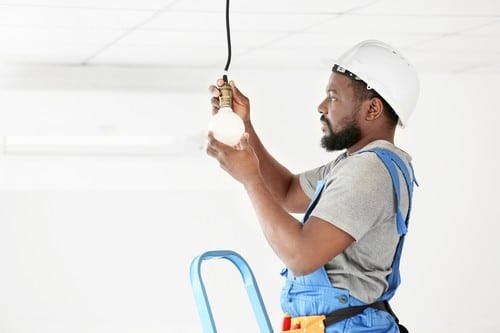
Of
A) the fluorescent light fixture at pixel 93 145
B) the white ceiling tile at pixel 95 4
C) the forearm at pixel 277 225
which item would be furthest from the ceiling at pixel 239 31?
the forearm at pixel 277 225

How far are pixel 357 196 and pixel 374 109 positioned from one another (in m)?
0.35

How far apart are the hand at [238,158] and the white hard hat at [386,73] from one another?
0.44 m

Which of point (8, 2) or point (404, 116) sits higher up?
point (8, 2)

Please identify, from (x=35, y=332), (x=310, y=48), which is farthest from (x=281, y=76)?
(x=35, y=332)

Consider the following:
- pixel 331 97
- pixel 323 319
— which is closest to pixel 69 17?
pixel 331 97

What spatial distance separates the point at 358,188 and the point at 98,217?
3.13 metres

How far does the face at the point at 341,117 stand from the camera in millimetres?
2500

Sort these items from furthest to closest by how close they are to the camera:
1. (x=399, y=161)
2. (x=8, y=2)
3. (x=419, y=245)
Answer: (x=419, y=245)
(x=8, y=2)
(x=399, y=161)

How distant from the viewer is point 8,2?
3.47 metres

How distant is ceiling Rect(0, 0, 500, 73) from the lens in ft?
11.8

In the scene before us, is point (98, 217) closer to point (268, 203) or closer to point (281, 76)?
point (281, 76)

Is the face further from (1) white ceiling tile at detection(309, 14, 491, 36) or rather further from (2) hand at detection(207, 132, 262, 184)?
(1) white ceiling tile at detection(309, 14, 491, 36)

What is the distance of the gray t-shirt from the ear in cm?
8

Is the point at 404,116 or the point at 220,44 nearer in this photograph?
the point at 404,116
